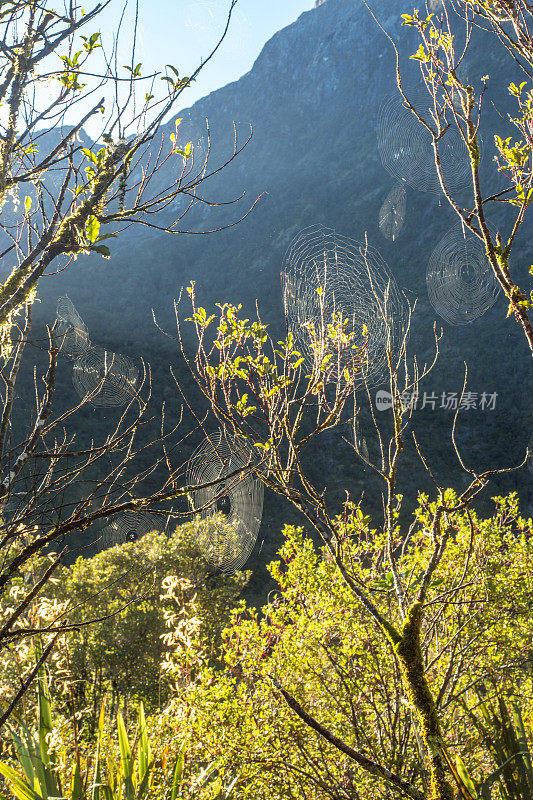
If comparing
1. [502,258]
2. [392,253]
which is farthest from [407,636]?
[392,253]

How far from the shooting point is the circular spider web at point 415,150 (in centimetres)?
4228

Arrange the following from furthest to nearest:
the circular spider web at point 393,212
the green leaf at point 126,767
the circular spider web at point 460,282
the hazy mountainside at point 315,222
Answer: the circular spider web at point 393,212
the circular spider web at point 460,282
the hazy mountainside at point 315,222
the green leaf at point 126,767

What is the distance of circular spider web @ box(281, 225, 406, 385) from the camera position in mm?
2672

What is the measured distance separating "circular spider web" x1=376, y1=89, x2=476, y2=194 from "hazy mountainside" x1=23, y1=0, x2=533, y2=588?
139cm

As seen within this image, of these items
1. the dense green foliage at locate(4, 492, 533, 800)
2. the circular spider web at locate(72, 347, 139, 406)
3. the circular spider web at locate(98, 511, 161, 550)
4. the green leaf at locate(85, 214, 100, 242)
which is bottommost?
the dense green foliage at locate(4, 492, 533, 800)

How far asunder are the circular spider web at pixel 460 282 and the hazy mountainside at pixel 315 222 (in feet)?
2.91

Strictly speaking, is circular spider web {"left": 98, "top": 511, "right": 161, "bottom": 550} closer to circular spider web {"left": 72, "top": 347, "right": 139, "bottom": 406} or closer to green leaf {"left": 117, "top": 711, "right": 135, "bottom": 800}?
circular spider web {"left": 72, "top": 347, "right": 139, "bottom": 406}

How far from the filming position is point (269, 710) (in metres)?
3.38

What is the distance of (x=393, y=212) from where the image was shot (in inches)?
Answer: 1677

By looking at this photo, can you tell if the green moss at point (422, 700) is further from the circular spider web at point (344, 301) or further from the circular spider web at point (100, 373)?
the circular spider web at point (100, 373)

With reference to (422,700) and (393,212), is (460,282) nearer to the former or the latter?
(393,212)

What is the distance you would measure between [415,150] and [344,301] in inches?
1349

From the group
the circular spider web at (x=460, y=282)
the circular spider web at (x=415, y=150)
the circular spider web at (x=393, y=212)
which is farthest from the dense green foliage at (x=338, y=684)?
the circular spider web at (x=415, y=150)

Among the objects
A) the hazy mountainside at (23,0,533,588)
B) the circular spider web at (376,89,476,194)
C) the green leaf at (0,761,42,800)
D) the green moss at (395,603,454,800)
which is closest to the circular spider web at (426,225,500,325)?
the hazy mountainside at (23,0,533,588)
